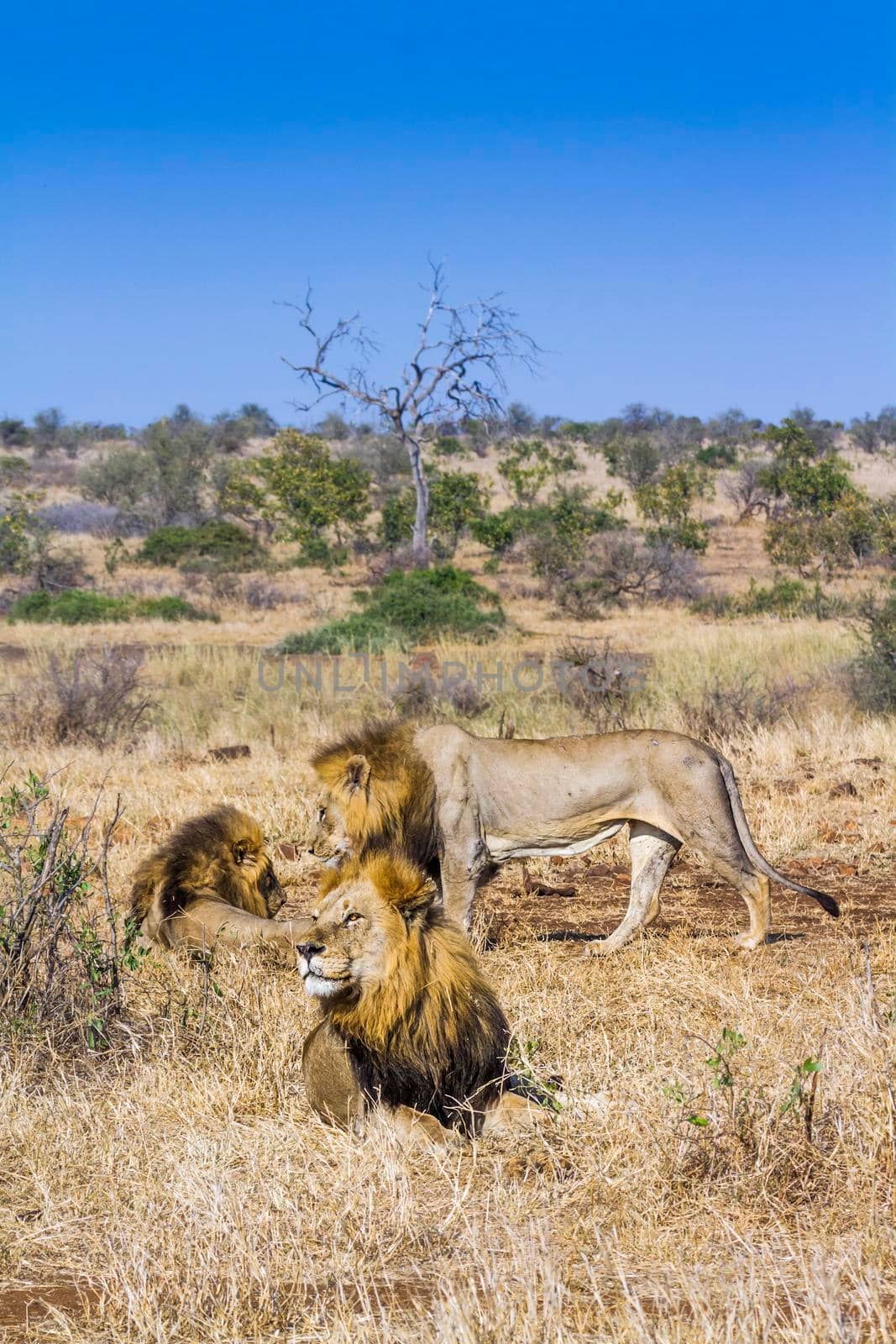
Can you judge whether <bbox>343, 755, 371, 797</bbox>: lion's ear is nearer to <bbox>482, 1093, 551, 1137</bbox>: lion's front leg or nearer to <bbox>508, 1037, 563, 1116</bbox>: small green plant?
<bbox>508, 1037, 563, 1116</bbox>: small green plant

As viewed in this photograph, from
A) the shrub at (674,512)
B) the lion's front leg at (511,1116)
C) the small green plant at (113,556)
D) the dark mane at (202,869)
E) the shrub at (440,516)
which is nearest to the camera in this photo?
the lion's front leg at (511,1116)

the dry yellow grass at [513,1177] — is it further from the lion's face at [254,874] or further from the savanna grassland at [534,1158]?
the lion's face at [254,874]

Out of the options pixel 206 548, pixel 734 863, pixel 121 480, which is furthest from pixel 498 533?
pixel 734 863

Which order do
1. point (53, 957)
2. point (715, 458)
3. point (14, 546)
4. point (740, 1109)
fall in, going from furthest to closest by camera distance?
point (715, 458), point (14, 546), point (53, 957), point (740, 1109)

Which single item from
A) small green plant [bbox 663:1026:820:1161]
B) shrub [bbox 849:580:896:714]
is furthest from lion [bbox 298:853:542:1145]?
shrub [bbox 849:580:896:714]

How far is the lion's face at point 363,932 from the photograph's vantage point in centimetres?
402

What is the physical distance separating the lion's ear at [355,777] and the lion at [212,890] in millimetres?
632

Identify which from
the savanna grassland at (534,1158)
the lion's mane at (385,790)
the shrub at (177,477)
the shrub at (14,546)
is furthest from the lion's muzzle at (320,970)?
the shrub at (177,477)

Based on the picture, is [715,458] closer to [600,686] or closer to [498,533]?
[498,533]

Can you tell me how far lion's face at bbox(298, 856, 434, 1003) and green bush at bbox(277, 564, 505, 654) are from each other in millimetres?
14808

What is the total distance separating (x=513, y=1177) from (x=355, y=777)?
249 centimetres

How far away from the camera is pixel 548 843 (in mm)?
6906

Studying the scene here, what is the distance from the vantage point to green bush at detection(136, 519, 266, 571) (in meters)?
35.4

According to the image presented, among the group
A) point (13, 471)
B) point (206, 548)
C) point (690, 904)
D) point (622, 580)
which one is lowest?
point (690, 904)
